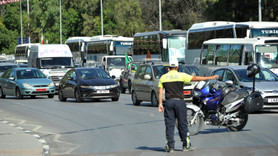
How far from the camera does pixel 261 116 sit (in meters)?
18.2

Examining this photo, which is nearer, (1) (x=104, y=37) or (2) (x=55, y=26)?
(1) (x=104, y=37)

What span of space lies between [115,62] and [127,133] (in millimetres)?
28249

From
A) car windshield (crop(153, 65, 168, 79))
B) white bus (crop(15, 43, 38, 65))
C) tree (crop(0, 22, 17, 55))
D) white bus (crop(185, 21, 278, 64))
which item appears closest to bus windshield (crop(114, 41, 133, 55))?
white bus (crop(185, 21, 278, 64))

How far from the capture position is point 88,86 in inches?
1046

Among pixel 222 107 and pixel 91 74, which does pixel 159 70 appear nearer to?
pixel 91 74

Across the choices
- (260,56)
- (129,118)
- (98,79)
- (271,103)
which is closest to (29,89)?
(98,79)

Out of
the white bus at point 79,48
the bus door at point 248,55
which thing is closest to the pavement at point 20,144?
the bus door at point 248,55

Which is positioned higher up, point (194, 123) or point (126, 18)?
point (126, 18)

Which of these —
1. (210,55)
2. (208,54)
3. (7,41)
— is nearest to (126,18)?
(7,41)

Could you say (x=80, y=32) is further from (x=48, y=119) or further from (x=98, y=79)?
(x=48, y=119)

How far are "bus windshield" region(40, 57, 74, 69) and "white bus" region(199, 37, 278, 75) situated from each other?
299 inches

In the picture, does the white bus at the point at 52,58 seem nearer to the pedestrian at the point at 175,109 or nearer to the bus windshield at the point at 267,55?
the bus windshield at the point at 267,55

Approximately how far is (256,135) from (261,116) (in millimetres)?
4955

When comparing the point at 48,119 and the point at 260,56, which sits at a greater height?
the point at 260,56
